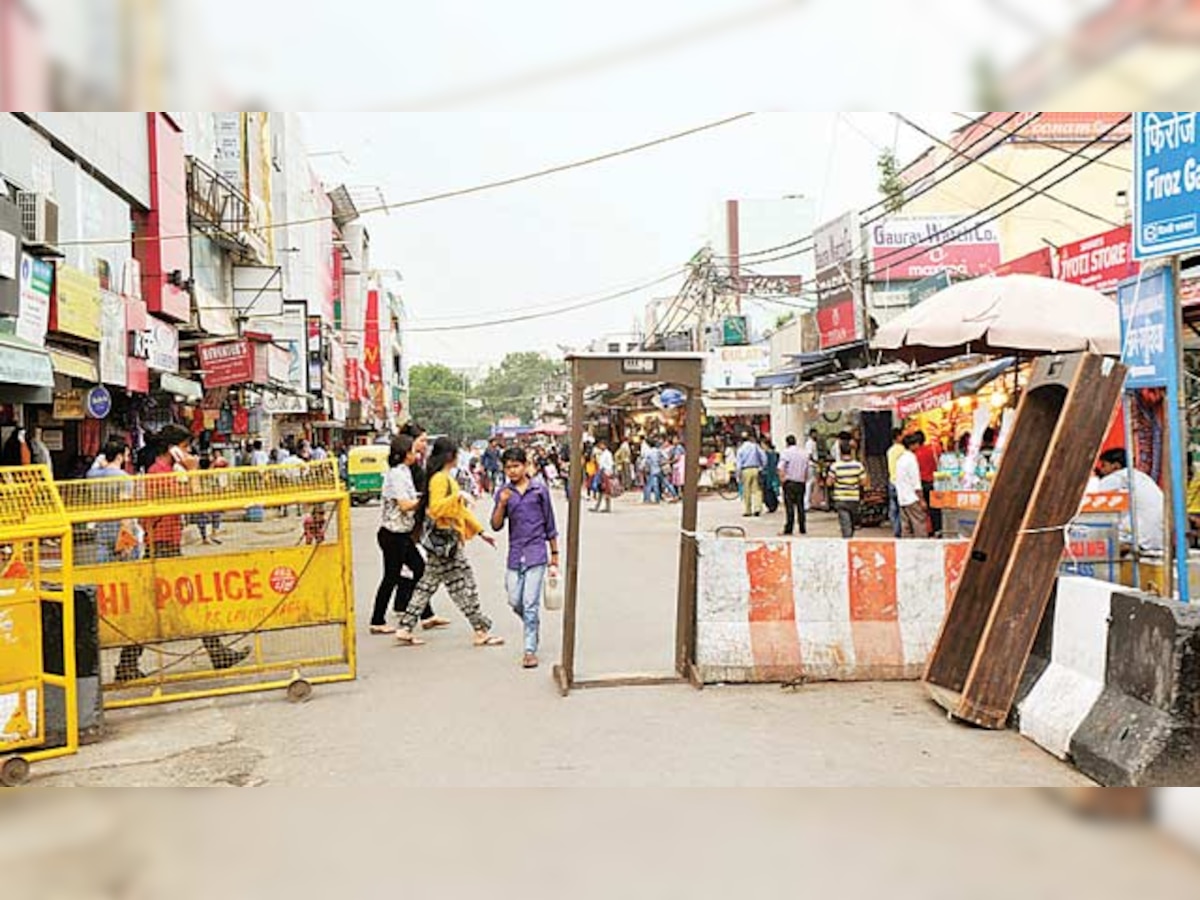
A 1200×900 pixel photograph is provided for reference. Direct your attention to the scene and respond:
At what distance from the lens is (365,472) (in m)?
32.1

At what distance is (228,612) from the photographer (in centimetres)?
779

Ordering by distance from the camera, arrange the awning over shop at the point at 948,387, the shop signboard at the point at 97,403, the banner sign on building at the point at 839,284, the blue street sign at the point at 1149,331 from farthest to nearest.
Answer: the banner sign on building at the point at 839,284 → the shop signboard at the point at 97,403 → the awning over shop at the point at 948,387 → the blue street sign at the point at 1149,331

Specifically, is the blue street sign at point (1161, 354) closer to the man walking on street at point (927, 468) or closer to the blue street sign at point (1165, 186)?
the blue street sign at point (1165, 186)

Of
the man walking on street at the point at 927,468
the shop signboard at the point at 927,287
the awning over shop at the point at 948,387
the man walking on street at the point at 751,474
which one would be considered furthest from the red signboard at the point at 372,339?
the man walking on street at the point at 927,468

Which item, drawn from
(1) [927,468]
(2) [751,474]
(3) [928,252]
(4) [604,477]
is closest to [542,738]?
(1) [927,468]

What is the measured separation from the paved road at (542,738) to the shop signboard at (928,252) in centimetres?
1658

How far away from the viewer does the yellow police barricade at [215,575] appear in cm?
752

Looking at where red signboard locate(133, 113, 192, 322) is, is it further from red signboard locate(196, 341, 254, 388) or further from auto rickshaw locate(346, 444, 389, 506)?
auto rickshaw locate(346, 444, 389, 506)

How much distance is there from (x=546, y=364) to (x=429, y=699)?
470 feet

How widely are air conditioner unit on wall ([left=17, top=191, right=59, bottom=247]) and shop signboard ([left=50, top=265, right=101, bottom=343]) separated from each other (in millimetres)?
448

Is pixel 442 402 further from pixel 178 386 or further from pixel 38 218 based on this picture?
pixel 38 218

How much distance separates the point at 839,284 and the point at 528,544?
16668mm

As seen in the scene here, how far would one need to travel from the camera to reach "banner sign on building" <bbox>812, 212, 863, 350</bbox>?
76.1 feet
